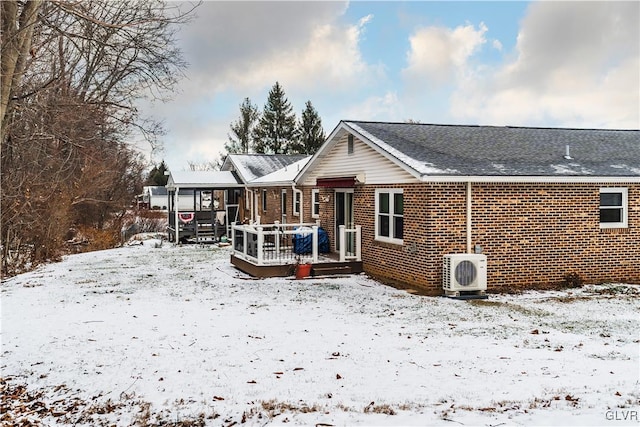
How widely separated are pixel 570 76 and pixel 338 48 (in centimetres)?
746

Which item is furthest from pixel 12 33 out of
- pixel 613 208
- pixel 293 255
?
pixel 613 208

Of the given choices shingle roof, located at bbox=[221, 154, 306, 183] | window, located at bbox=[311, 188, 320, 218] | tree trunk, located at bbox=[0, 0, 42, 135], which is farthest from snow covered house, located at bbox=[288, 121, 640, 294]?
shingle roof, located at bbox=[221, 154, 306, 183]

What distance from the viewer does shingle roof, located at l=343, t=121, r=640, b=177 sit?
12.9 m

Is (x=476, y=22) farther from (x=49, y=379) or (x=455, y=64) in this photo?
(x=49, y=379)

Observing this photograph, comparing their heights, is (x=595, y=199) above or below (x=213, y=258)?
above

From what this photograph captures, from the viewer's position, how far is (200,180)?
87.7 ft

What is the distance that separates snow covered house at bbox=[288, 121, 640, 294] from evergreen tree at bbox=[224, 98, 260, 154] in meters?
41.0

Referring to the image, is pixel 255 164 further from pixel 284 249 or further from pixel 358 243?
pixel 358 243

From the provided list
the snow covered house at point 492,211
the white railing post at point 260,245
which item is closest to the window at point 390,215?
the snow covered house at point 492,211

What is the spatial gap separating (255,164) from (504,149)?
16.8m

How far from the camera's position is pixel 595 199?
1348 cm

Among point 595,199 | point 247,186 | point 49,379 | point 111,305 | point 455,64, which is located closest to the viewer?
point 49,379

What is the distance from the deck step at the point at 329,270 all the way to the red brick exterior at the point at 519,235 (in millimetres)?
1539

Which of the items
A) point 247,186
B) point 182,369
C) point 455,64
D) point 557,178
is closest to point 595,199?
point 557,178
